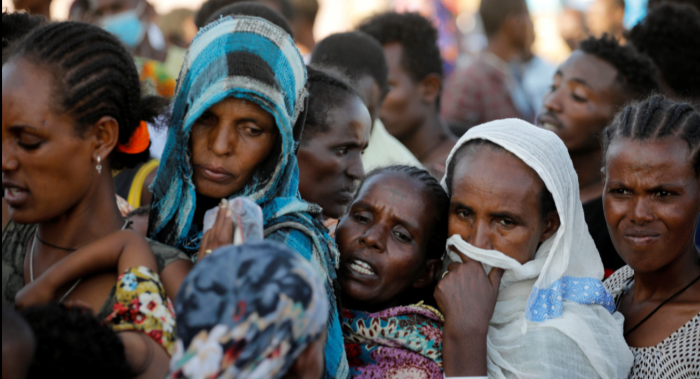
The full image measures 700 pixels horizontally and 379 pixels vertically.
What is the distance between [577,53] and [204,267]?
4.15m

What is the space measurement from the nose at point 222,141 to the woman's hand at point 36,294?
2.45 ft

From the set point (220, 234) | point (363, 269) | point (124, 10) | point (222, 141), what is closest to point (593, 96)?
point (363, 269)

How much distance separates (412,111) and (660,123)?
3.08m

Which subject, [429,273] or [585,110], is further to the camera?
[585,110]

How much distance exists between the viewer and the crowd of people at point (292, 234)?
1.77 m

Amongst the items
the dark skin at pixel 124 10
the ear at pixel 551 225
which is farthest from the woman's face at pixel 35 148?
the dark skin at pixel 124 10

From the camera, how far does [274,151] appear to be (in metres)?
2.65

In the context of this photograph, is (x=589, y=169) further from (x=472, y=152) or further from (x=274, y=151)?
(x=274, y=151)

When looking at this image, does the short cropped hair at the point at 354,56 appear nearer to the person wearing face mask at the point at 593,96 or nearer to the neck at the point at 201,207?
the person wearing face mask at the point at 593,96

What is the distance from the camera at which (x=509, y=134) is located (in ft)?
9.82

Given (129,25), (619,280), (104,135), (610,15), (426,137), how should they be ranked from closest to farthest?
(104,135), (619,280), (426,137), (129,25), (610,15)

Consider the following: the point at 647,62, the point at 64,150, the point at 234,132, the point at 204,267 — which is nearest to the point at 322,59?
the point at 647,62

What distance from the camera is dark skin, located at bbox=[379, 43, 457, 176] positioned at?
5.95 m

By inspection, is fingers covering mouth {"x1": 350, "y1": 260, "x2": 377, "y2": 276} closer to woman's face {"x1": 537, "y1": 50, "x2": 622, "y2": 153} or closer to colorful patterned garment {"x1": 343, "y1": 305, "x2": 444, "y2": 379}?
colorful patterned garment {"x1": 343, "y1": 305, "x2": 444, "y2": 379}
